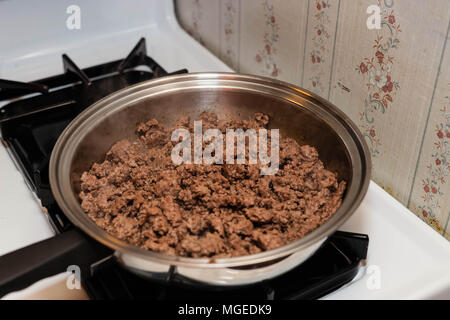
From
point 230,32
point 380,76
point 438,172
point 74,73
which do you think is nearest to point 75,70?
point 74,73

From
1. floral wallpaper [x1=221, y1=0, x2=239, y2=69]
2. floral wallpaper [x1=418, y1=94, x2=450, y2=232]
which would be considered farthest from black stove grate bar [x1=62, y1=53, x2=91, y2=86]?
floral wallpaper [x1=418, y1=94, x2=450, y2=232]

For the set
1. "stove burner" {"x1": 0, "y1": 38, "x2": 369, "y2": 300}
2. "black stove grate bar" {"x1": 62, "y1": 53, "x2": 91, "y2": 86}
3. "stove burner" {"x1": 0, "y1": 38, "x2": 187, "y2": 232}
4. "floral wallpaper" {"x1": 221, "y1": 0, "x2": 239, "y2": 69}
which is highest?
"floral wallpaper" {"x1": 221, "y1": 0, "x2": 239, "y2": 69}

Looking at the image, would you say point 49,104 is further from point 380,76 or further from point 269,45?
point 380,76

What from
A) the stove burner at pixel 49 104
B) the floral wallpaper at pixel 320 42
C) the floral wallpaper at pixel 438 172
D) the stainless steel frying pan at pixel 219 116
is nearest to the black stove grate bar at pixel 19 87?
the stove burner at pixel 49 104

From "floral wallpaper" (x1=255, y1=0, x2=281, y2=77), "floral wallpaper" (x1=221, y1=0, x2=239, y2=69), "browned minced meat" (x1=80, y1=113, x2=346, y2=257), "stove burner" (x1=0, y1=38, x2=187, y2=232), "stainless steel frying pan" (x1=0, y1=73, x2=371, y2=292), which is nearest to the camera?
"stainless steel frying pan" (x1=0, y1=73, x2=371, y2=292)

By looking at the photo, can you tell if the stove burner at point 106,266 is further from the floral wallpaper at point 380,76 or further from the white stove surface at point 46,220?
the floral wallpaper at point 380,76

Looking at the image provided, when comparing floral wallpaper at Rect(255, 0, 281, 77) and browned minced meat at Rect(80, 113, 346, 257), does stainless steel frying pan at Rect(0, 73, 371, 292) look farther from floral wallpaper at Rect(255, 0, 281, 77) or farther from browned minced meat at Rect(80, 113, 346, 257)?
floral wallpaper at Rect(255, 0, 281, 77)
